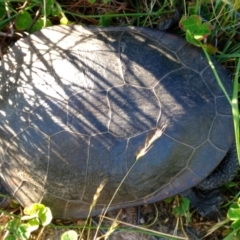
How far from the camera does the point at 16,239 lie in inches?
86.7

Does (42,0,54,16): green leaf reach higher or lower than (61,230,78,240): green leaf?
higher

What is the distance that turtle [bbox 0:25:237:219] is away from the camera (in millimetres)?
2078

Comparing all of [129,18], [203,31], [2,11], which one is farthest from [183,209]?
[2,11]

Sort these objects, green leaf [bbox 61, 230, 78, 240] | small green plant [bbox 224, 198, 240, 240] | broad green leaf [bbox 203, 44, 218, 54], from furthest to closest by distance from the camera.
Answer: broad green leaf [bbox 203, 44, 218, 54] < small green plant [bbox 224, 198, 240, 240] < green leaf [bbox 61, 230, 78, 240]

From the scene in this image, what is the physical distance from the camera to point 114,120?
2.07m

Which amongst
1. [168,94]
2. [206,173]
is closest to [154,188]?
[206,173]

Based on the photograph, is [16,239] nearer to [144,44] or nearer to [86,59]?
[86,59]

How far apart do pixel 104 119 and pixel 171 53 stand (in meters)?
0.38

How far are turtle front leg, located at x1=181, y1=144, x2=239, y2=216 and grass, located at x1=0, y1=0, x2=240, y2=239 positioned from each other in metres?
0.07

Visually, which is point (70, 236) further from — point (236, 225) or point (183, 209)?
point (236, 225)

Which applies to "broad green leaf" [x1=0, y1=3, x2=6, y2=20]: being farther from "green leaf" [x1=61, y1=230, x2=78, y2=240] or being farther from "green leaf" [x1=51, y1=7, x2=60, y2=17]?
"green leaf" [x1=61, y1=230, x2=78, y2=240]

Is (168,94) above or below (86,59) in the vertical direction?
below

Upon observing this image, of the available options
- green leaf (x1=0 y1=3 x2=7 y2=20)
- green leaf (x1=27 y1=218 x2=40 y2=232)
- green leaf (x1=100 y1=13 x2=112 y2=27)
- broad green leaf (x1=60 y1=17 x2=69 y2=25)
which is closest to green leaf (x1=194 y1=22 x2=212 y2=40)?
green leaf (x1=100 y1=13 x2=112 y2=27)

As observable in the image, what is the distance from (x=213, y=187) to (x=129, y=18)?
2.71 ft
